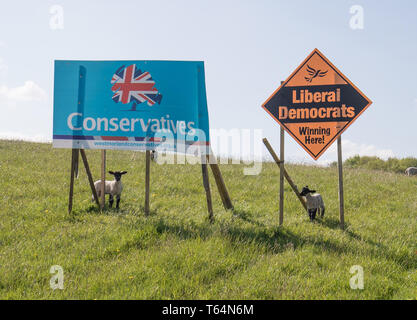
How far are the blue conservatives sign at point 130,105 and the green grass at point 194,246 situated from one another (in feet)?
6.69

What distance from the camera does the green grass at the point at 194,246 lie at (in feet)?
18.7

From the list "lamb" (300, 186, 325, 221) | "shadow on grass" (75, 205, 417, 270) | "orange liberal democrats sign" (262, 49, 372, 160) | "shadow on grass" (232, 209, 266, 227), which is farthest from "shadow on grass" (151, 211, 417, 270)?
"orange liberal democrats sign" (262, 49, 372, 160)

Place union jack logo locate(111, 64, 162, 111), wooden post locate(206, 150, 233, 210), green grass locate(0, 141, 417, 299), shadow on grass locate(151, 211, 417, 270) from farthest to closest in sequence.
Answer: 1. union jack logo locate(111, 64, 162, 111)
2. wooden post locate(206, 150, 233, 210)
3. shadow on grass locate(151, 211, 417, 270)
4. green grass locate(0, 141, 417, 299)

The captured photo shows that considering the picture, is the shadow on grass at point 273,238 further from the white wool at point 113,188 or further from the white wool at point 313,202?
the white wool at point 113,188

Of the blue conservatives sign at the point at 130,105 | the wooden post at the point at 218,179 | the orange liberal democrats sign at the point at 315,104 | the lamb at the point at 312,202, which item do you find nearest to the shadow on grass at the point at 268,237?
the lamb at the point at 312,202

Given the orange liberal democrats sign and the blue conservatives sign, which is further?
the blue conservatives sign

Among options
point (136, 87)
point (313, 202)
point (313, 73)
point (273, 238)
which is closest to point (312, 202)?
point (313, 202)

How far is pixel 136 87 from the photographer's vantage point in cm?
956

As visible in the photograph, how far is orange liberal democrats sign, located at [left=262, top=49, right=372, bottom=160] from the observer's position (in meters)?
9.09

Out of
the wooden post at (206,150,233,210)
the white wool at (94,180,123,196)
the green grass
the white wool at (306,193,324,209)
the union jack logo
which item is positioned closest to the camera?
the green grass

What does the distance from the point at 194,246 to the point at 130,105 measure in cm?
455

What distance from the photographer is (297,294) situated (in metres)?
5.55

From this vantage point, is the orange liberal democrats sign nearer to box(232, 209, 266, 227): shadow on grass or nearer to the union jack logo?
box(232, 209, 266, 227): shadow on grass
